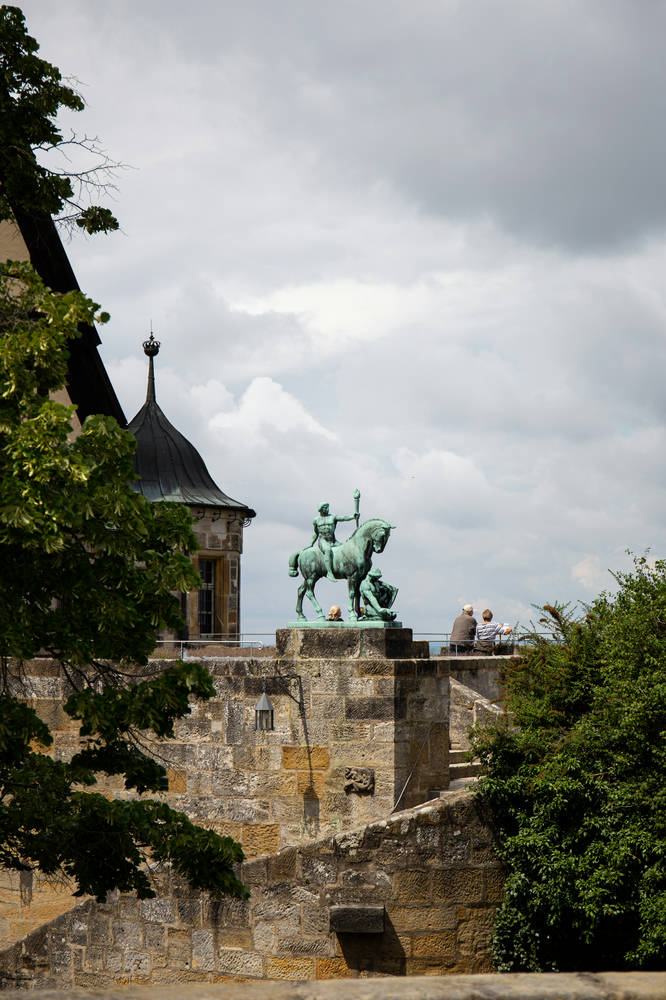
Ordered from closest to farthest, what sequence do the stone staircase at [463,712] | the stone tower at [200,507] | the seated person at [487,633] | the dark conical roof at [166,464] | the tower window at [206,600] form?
the stone staircase at [463,712]
the seated person at [487,633]
the tower window at [206,600]
the stone tower at [200,507]
the dark conical roof at [166,464]

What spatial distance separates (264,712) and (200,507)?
9455 millimetres

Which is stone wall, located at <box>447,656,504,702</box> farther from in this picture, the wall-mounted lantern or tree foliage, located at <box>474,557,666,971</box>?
tree foliage, located at <box>474,557,666,971</box>

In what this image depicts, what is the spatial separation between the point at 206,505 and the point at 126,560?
14.8m

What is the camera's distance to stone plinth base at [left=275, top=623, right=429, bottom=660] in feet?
41.9

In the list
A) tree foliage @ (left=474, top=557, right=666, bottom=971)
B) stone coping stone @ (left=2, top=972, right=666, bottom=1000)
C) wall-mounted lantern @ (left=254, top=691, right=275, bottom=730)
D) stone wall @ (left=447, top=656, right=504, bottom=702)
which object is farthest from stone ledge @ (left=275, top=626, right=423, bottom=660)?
stone coping stone @ (left=2, top=972, right=666, bottom=1000)

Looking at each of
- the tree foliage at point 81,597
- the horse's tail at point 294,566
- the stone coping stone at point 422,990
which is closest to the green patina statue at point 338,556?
the horse's tail at point 294,566

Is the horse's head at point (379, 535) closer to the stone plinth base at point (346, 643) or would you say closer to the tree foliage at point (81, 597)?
the stone plinth base at point (346, 643)

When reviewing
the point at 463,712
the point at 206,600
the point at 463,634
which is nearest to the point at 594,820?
the point at 463,712

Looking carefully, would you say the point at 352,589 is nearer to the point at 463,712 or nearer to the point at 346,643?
the point at 346,643

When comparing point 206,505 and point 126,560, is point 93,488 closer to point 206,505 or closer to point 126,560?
point 126,560

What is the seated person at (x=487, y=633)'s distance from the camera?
18469mm

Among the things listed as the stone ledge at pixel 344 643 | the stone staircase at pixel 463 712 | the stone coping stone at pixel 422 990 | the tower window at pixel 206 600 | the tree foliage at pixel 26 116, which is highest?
the tree foliage at pixel 26 116

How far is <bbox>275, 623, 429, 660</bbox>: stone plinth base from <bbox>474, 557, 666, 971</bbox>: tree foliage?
214 centimetres

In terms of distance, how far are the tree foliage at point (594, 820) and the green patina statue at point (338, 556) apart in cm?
286
